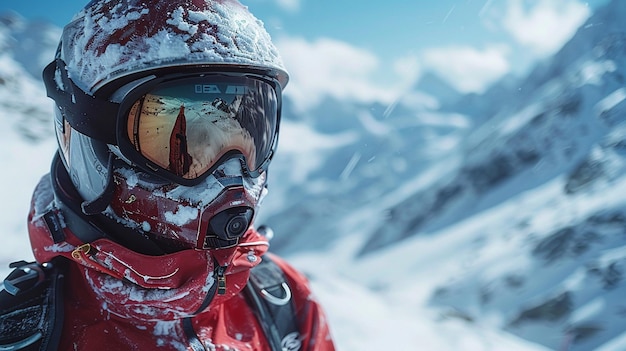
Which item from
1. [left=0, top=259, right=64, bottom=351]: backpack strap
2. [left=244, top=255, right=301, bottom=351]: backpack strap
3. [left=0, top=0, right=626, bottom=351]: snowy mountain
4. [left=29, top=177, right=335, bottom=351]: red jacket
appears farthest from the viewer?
[left=0, top=0, right=626, bottom=351]: snowy mountain

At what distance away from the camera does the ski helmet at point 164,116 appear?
1558 mm

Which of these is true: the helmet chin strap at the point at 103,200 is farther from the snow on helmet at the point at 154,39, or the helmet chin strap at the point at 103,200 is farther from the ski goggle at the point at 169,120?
the snow on helmet at the point at 154,39

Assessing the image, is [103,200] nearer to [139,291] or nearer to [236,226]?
[139,291]

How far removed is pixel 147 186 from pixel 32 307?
1.71 feet

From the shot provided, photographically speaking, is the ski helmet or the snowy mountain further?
the snowy mountain

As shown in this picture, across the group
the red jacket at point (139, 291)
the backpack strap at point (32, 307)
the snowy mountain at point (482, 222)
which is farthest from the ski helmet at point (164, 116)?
the snowy mountain at point (482, 222)

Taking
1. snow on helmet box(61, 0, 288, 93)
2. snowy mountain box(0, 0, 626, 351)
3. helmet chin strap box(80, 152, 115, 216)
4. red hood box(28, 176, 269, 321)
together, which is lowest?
red hood box(28, 176, 269, 321)

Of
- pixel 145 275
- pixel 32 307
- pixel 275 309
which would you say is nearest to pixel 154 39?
pixel 145 275

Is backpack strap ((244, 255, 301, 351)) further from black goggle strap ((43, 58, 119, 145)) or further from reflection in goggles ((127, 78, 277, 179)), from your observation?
black goggle strap ((43, 58, 119, 145))

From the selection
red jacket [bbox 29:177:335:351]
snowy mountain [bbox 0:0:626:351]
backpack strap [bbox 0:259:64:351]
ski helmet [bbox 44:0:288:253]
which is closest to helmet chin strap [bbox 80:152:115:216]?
ski helmet [bbox 44:0:288:253]

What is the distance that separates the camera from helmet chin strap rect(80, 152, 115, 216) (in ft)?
5.19

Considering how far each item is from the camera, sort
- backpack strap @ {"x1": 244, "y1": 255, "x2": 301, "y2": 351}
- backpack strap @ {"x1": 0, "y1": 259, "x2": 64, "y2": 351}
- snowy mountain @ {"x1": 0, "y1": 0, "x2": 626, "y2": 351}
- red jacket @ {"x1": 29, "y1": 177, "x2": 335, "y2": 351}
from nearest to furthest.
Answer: backpack strap @ {"x1": 0, "y1": 259, "x2": 64, "y2": 351}, red jacket @ {"x1": 29, "y1": 177, "x2": 335, "y2": 351}, backpack strap @ {"x1": 244, "y1": 255, "x2": 301, "y2": 351}, snowy mountain @ {"x1": 0, "y1": 0, "x2": 626, "y2": 351}

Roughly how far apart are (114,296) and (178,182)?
42 cm

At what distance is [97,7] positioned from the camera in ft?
5.61
